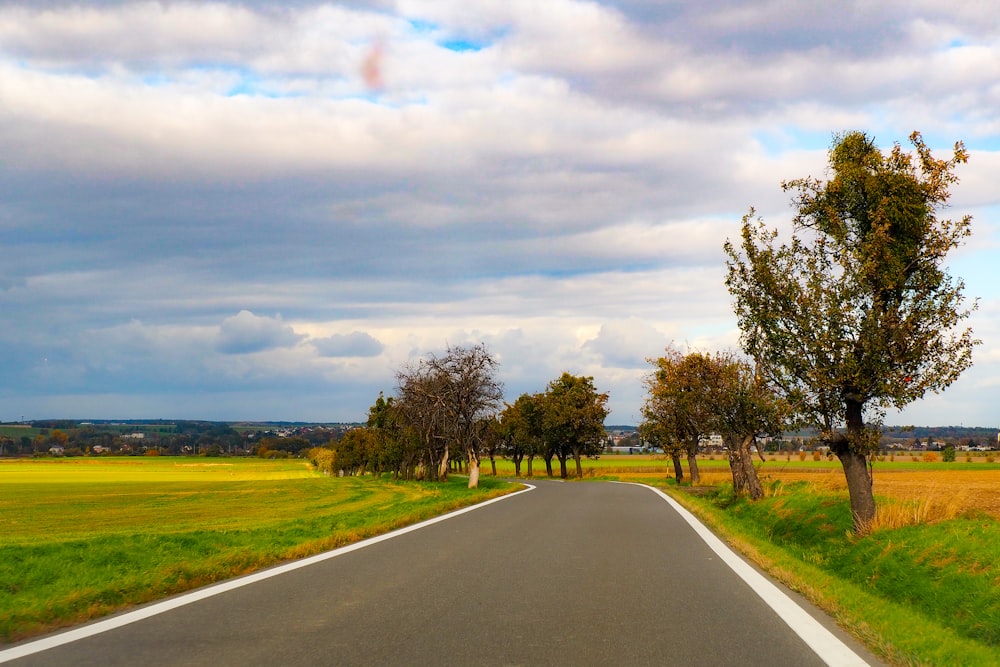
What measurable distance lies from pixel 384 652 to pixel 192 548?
744 cm

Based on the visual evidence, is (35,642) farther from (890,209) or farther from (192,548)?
(890,209)

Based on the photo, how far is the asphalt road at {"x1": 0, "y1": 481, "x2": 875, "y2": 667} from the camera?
20.3 feet

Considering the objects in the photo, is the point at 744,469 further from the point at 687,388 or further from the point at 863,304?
the point at 863,304

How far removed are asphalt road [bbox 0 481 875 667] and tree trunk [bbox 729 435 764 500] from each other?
1891 centimetres

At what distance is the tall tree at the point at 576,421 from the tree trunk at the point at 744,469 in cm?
4481

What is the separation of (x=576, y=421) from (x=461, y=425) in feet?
103

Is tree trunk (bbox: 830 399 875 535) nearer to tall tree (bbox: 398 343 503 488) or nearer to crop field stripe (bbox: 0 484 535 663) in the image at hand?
crop field stripe (bbox: 0 484 535 663)

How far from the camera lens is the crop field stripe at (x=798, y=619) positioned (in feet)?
20.6

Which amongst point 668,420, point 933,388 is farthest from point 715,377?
point 933,388

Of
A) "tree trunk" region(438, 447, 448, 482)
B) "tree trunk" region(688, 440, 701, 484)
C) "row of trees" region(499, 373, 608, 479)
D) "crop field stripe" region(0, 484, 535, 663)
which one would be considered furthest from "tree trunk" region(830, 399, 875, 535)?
"row of trees" region(499, 373, 608, 479)

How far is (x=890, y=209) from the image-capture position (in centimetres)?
1656

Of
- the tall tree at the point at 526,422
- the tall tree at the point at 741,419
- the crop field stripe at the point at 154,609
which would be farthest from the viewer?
the tall tree at the point at 526,422

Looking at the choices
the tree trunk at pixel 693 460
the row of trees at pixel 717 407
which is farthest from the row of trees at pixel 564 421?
the row of trees at pixel 717 407

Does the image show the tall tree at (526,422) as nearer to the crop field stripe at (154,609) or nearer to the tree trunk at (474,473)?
the tree trunk at (474,473)
